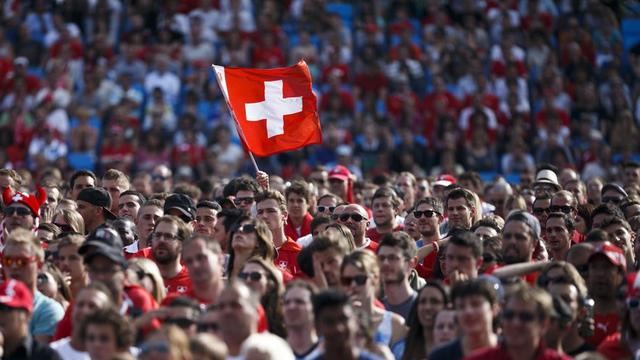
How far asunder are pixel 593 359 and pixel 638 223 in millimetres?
5543

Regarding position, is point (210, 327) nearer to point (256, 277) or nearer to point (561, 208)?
point (256, 277)

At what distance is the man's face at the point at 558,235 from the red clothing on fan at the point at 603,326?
1893 mm

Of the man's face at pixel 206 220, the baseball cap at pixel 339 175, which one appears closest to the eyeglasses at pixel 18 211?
the man's face at pixel 206 220

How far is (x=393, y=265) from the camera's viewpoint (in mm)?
9328

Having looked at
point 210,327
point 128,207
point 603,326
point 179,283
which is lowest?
point 128,207

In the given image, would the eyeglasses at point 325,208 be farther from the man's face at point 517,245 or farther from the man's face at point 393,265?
the man's face at point 393,265

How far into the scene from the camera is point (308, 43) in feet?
79.5

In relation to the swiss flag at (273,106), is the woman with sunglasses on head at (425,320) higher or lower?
higher

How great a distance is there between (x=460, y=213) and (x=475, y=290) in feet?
15.3

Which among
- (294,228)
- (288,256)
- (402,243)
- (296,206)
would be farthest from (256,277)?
(294,228)

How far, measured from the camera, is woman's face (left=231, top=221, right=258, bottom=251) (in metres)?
9.86

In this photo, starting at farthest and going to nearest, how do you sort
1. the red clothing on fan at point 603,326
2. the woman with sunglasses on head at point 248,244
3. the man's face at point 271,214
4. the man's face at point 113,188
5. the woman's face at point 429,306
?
the man's face at point 113,188 < the man's face at point 271,214 < the woman with sunglasses on head at point 248,244 < the red clothing on fan at point 603,326 < the woman's face at point 429,306

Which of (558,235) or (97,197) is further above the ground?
(558,235)

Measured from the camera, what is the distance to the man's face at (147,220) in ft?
38.4
